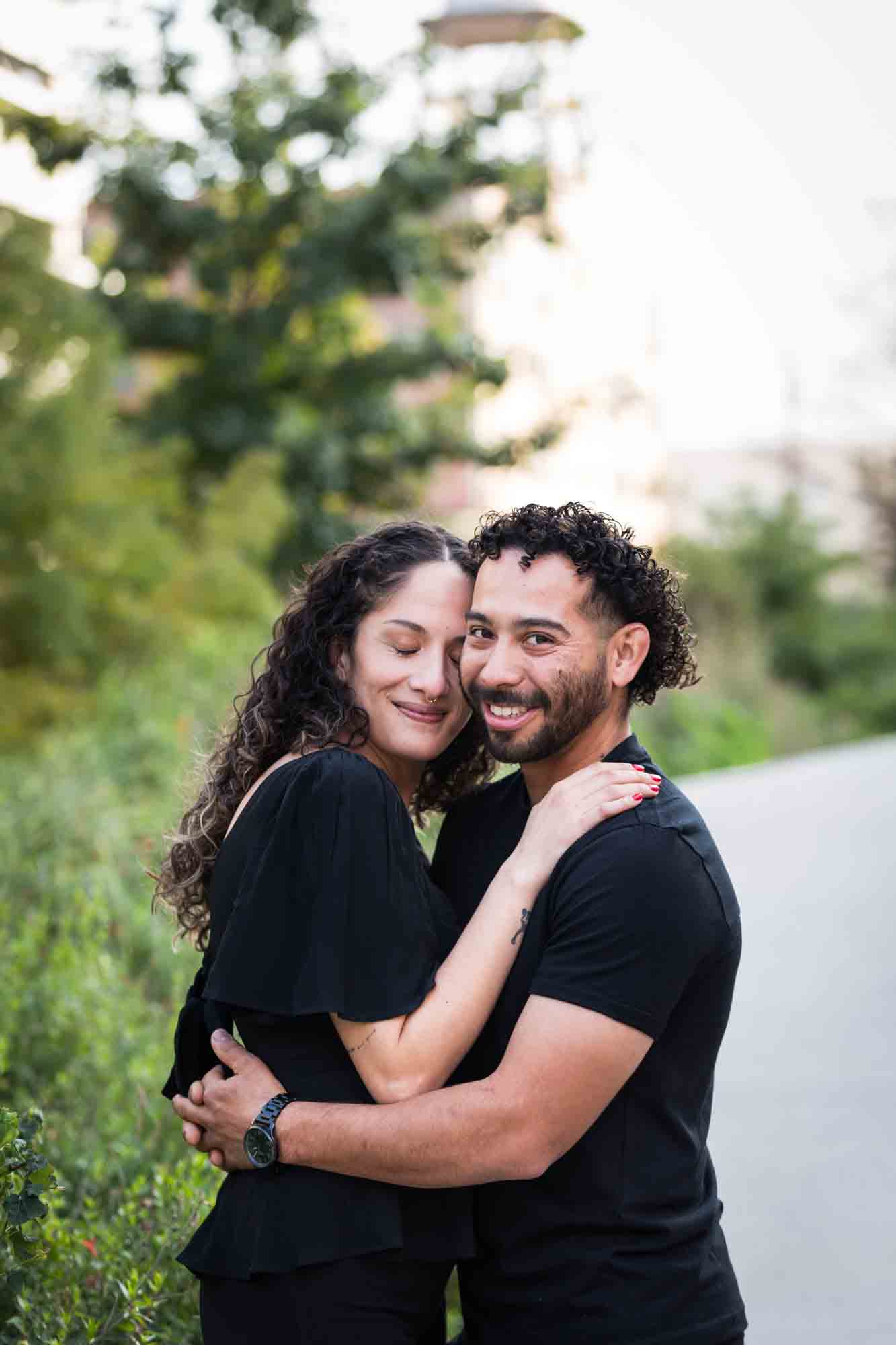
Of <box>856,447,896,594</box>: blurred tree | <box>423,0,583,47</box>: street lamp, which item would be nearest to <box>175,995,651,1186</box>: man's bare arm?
<box>423,0,583,47</box>: street lamp

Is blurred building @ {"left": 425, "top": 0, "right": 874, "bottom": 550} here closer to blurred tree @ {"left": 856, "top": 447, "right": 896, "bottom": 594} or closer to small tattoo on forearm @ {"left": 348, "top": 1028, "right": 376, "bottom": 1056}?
blurred tree @ {"left": 856, "top": 447, "right": 896, "bottom": 594}

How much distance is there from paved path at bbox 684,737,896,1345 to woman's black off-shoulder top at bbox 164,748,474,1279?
1938 mm

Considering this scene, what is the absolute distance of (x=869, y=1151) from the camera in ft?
16.7

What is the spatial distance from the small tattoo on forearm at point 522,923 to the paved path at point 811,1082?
203 centimetres

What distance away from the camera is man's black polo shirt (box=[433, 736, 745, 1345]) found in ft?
7.93

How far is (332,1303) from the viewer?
2500 mm

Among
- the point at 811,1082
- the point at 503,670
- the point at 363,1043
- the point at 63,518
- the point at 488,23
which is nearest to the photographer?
the point at 363,1043

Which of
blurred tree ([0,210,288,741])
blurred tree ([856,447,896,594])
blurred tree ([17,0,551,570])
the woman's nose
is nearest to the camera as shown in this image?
the woman's nose

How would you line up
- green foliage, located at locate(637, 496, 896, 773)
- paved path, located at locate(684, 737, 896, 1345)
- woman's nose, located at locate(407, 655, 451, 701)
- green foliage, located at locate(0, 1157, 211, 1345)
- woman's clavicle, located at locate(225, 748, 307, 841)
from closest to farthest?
woman's clavicle, located at locate(225, 748, 307, 841) < woman's nose, located at locate(407, 655, 451, 701) < green foliage, located at locate(0, 1157, 211, 1345) < paved path, located at locate(684, 737, 896, 1345) < green foliage, located at locate(637, 496, 896, 773)

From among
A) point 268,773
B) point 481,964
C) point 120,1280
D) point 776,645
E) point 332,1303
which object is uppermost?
point 268,773

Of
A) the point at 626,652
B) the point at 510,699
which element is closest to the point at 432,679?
the point at 510,699

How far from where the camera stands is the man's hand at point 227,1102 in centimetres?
258

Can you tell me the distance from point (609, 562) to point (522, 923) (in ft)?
2.12

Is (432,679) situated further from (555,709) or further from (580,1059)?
(580,1059)
